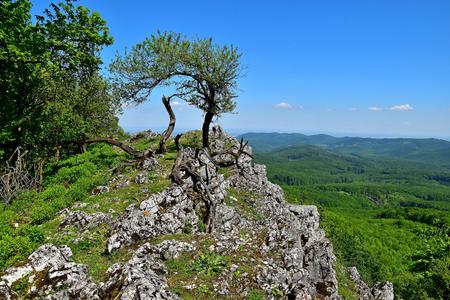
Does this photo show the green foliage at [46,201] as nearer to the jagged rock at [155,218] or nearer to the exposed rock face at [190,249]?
the exposed rock face at [190,249]

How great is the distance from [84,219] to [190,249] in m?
6.34

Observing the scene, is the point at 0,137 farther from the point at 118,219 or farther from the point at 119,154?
the point at 118,219

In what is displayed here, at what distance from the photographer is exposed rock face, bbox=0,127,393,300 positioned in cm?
1056

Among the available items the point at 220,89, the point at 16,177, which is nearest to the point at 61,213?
the point at 16,177

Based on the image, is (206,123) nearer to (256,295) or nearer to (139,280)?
(256,295)

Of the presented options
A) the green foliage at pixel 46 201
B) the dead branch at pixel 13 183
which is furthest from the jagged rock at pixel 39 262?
the dead branch at pixel 13 183

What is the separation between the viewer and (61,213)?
57.5 ft

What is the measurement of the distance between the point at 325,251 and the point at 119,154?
20050 mm

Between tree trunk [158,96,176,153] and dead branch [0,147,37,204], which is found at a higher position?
tree trunk [158,96,176,153]

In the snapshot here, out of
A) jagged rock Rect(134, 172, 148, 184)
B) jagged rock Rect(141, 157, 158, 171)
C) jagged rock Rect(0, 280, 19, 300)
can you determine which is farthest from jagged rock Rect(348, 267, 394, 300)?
jagged rock Rect(0, 280, 19, 300)

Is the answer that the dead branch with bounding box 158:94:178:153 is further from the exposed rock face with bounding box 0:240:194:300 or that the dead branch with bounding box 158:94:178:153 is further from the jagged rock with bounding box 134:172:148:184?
the exposed rock face with bounding box 0:240:194:300

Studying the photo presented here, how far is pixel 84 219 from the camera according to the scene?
15.8 metres

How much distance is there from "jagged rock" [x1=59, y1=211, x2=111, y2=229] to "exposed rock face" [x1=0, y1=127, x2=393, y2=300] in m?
0.05

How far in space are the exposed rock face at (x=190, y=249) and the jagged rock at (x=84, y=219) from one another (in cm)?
5
